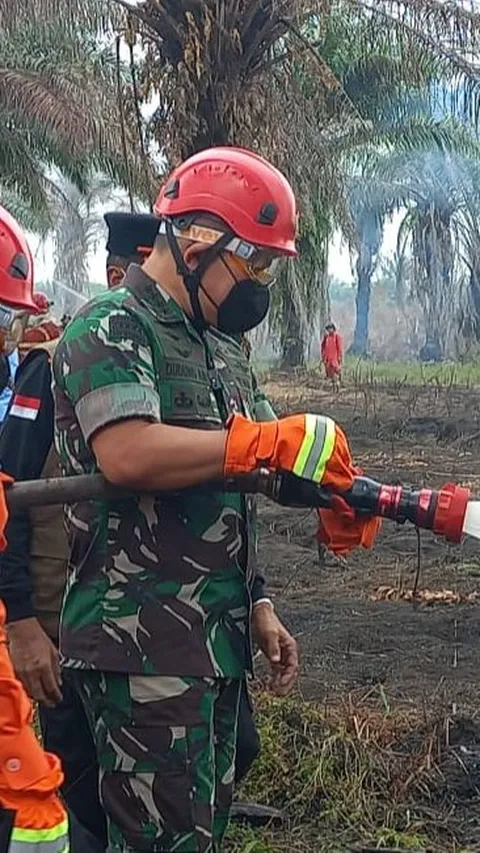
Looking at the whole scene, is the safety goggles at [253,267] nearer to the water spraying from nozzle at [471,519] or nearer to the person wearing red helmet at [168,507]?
the person wearing red helmet at [168,507]

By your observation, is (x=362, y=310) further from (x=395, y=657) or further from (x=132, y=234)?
(x=132, y=234)

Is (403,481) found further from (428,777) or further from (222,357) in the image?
Answer: (222,357)

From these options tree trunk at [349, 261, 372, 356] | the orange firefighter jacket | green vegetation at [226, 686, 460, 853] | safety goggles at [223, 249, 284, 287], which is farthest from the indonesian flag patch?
tree trunk at [349, 261, 372, 356]

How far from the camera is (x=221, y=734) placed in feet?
9.23

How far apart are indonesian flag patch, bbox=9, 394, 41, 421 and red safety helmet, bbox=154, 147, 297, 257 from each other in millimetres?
586

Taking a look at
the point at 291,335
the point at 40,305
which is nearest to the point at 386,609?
the point at 40,305

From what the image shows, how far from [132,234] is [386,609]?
330 centimetres

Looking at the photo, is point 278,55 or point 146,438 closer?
point 146,438

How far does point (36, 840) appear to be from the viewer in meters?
2.24

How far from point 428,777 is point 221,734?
159cm

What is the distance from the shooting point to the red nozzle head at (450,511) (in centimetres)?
262

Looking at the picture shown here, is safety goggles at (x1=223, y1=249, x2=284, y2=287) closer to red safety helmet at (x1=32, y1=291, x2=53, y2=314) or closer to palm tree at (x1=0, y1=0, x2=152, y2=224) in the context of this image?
red safety helmet at (x1=32, y1=291, x2=53, y2=314)

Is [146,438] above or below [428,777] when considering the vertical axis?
above

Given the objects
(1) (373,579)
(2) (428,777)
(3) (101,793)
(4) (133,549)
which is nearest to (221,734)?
(3) (101,793)
